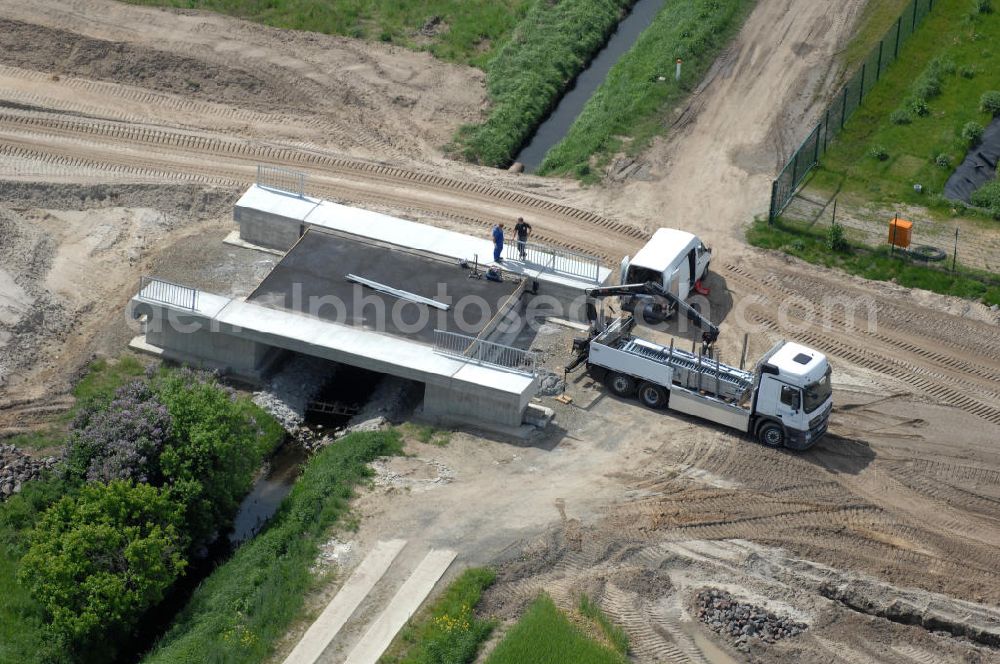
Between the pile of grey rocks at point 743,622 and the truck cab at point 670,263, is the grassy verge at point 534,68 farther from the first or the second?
the pile of grey rocks at point 743,622

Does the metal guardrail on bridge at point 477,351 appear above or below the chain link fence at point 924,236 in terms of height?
below

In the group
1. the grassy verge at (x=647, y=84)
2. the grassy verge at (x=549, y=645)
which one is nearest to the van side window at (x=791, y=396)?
the grassy verge at (x=549, y=645)

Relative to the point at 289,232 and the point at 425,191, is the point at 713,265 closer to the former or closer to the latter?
the point at 425,191

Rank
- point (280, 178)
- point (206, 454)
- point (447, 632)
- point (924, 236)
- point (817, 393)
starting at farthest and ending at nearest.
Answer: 1. point (280, 178)
2. point (924, 236)
3. point (817, 393)
4. point (206, 454)
5. point (447, 632)

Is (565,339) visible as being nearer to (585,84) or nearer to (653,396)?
(653,396)

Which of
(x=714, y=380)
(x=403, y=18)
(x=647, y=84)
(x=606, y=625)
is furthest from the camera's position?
(x=403, y=18)

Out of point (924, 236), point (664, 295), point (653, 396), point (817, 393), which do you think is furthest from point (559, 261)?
point (924, 236)

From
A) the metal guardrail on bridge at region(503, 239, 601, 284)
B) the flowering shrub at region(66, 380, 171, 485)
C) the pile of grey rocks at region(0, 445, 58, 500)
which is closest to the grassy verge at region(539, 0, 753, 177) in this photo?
the metal guardrail on bridge at region(503, 239, 601, 284)

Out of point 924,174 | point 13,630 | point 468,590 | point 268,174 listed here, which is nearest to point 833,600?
point 468,590
